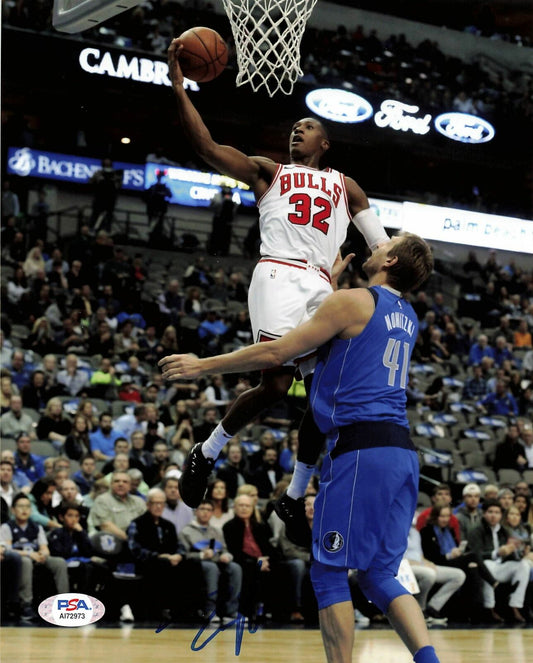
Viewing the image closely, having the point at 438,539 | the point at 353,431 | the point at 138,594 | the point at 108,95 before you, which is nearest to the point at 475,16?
the point at 108,95

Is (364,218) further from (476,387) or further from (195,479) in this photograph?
(476,387)

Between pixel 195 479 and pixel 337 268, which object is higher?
pixel 337 268

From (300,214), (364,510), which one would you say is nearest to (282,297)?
(300,214)

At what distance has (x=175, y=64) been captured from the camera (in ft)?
17.3

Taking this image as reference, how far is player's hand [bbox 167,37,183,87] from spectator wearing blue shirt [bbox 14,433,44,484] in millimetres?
6253

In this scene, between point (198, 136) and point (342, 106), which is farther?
point (342, 106)

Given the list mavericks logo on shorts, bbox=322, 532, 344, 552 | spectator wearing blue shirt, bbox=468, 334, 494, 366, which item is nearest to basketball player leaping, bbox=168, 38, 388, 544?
mavericks logo on shorts, bbox=322, 532, 344, 552

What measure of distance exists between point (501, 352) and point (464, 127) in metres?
6.01

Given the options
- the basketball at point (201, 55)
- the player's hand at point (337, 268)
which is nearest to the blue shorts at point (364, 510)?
the player's hand at point (337, 268)

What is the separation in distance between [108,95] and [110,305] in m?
5.12

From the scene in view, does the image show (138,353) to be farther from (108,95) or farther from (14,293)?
(108,95)

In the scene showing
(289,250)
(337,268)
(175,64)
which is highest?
(175,64)

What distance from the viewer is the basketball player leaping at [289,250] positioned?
5.44 m
